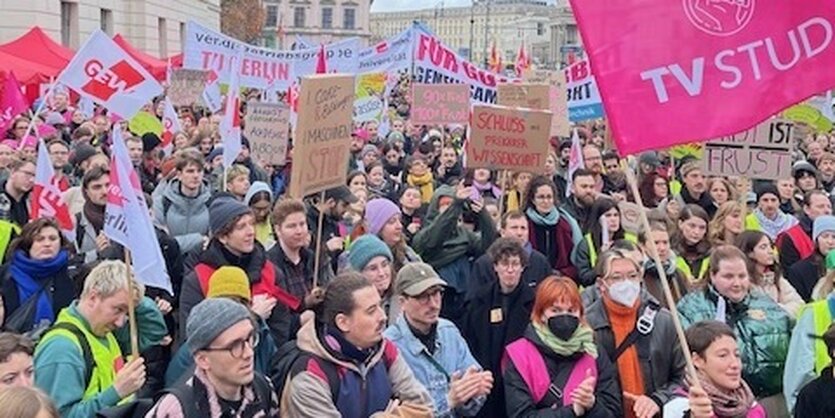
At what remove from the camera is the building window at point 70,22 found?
3266 cm

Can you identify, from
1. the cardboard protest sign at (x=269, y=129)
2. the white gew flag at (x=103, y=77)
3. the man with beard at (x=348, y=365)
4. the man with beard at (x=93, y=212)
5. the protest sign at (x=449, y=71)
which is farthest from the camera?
the protest sign at (x=449, y=71)

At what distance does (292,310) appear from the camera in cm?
620

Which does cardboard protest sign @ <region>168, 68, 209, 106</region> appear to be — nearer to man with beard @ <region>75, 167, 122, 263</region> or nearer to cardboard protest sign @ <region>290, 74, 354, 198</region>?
man with beard @ <region>75, 167, 122, 263</region>

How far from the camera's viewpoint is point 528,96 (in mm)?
12125

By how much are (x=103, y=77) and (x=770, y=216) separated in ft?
21.3

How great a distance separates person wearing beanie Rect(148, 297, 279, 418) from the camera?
3.68 meters

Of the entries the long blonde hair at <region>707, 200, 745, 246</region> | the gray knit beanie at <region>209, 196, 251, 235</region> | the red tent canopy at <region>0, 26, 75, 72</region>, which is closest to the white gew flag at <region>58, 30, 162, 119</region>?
the gray knit beanie at <region>209, 196, 251, 235</region>

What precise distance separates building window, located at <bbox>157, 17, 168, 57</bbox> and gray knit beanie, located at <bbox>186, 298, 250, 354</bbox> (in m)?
39.9

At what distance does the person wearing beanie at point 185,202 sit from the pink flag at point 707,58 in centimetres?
464

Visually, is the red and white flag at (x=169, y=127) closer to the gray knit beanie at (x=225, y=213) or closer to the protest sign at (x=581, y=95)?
the protest sign at (x=581, y=95)

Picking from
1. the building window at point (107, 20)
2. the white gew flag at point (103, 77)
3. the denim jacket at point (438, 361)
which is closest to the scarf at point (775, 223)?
the denim jacket at point (438, 361)

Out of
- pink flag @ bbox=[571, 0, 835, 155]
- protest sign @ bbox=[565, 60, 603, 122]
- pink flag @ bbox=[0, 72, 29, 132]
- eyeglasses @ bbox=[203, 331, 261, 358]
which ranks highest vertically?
pink flag @ bbox=[571, 0, 835, 155]

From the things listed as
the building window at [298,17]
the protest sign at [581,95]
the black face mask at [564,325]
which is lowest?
the black face mask at [564,325]

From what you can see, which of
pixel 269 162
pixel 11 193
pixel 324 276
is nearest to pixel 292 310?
pixel 324 276
